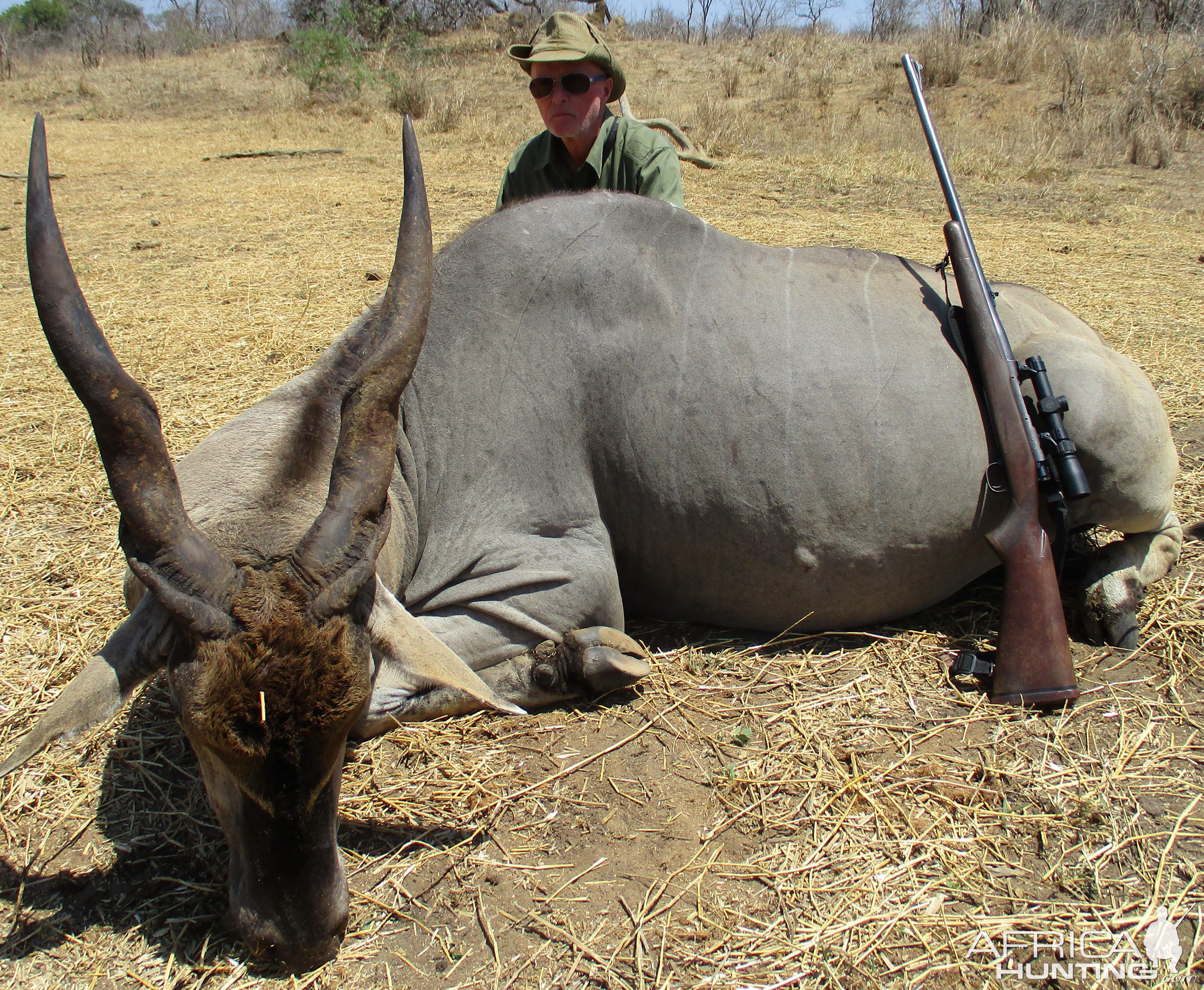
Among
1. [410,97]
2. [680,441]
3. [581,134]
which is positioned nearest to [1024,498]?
[680,441]

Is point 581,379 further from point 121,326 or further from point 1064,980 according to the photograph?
point 121,326

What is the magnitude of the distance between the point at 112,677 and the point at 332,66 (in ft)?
61.6

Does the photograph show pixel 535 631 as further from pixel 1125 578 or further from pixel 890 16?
pixel 890 16

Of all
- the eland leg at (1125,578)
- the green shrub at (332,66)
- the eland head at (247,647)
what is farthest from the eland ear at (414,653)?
the green shrub at (332,66)

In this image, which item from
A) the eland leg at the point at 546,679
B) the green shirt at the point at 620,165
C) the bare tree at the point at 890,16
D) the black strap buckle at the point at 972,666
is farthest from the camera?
the bare tree at the point at 890,16

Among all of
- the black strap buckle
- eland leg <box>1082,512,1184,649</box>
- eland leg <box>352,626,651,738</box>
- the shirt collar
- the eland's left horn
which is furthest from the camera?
the shirt collar

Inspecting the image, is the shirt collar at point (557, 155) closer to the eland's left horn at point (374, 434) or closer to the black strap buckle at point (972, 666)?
the eland's left horn at point (374, 434)

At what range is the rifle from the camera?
9.55 ft

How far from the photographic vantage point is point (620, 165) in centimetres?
492

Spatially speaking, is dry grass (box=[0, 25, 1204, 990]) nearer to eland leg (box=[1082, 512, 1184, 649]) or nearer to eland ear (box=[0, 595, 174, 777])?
eland leg (box=[1082, 512, 1184, 649])

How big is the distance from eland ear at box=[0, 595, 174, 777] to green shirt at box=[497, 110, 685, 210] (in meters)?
3.40

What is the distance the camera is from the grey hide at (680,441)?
300 centimetres

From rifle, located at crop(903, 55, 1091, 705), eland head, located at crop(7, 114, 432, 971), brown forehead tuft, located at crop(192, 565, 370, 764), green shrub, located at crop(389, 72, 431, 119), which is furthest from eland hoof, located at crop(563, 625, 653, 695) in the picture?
green shrub, located at crop(389, 72, 431, 119)

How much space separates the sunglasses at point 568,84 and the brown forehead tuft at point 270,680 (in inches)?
141
